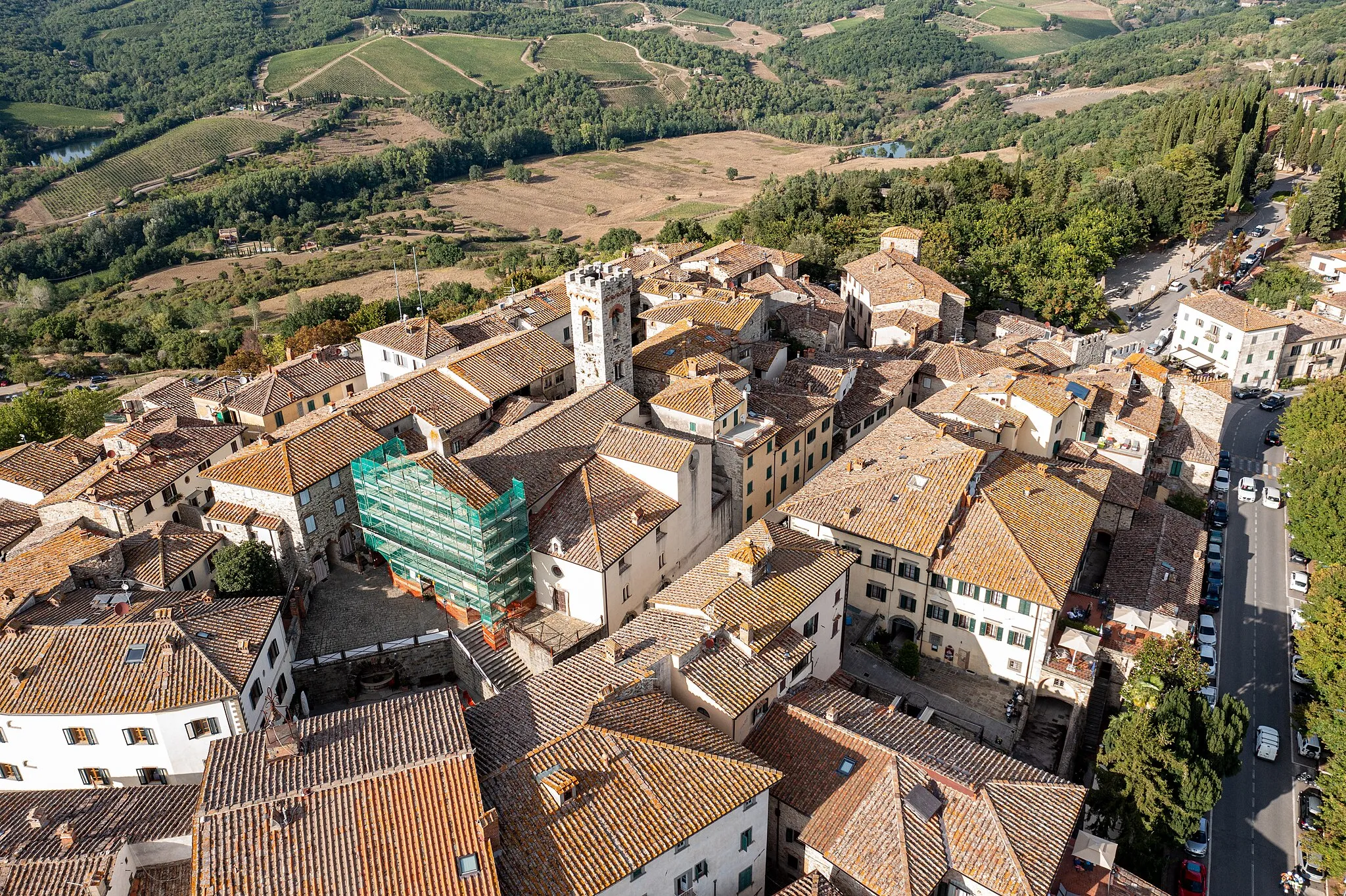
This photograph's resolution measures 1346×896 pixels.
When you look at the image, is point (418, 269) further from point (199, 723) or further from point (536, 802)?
point (536, 802)

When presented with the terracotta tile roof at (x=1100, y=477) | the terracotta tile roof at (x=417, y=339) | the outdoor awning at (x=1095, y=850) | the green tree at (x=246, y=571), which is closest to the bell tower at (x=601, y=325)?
the terracotta tile roof at (x=417, y=339)

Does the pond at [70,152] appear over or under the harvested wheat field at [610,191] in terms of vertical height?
over

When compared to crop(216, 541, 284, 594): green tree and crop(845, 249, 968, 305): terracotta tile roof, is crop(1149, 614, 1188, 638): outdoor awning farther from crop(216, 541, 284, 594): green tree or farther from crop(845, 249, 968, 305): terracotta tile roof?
crop(216, 541, 284, 594): green tree

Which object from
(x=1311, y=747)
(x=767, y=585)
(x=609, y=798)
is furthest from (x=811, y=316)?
(x=609, y=798)

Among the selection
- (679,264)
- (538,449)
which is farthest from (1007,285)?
(538,449)

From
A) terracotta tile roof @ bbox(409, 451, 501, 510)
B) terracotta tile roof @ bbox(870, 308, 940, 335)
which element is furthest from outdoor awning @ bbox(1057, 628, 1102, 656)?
terracotta tile roof @ bbox(870, 308, 940, 335)

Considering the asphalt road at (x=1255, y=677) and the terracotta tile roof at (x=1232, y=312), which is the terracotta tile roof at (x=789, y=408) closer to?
the asphalt road at (x=1255, y=677)
